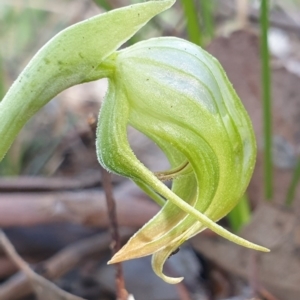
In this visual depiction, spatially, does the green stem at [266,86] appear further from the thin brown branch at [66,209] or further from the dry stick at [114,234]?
the dry stick at [114,234]

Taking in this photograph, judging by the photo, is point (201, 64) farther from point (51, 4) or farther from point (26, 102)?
point (51, 4)

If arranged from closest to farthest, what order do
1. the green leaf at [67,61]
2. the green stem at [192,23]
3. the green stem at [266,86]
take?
the green leaf at [67,61], the green stem at [266,86], the green stem at [192,23]

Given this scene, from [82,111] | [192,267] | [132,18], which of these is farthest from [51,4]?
[132,18]

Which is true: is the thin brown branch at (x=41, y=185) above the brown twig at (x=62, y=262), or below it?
above

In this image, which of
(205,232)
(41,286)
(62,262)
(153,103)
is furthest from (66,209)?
(153,103)

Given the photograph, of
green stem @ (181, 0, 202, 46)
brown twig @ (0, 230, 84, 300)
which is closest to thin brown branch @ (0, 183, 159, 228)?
brown twig @ (0, 230, 84, 300)

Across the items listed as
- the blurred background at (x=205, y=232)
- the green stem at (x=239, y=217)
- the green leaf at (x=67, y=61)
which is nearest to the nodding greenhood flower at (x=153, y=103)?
the green leaf at (x=67, y=61)

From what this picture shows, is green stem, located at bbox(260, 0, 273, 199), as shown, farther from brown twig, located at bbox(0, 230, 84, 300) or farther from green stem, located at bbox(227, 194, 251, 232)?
brown twig, located at bbox(0, 230, 84, 300)

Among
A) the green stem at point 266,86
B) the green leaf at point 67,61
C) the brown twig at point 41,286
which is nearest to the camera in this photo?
the green leaf at point 67,61

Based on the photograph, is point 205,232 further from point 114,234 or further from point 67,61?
point 67,61
